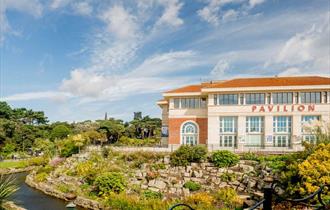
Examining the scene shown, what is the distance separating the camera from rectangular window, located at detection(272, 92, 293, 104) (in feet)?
87.4

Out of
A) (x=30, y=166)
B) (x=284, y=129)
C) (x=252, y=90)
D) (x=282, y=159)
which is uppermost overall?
(x=252, y=90)

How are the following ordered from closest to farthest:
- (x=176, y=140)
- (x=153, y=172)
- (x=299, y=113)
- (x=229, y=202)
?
(x=229, y=202), (x=153, y=172), (x=299, y=113), (x=176, y=140)

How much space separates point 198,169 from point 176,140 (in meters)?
9.30

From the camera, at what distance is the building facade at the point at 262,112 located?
26078mm

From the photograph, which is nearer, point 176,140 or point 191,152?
point 191,152

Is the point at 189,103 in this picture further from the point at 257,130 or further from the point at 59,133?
the point at 59,133

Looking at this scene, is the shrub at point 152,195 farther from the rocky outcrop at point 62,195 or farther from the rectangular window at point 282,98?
the rectangular window at point 282,98

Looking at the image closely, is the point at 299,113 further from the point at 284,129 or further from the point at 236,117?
Result: the point at 236,117

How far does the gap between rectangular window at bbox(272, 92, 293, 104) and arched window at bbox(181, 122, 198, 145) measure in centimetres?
739

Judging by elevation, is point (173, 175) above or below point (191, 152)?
below

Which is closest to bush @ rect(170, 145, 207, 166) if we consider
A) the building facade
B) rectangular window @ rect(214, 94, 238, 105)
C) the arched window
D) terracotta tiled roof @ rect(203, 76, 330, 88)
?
the building facade

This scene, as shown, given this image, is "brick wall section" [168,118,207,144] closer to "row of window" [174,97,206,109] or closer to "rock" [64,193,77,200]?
"row of window" [174,97,206,109]

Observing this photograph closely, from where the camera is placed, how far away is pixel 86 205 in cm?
1593

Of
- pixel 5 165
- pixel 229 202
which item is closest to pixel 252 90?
pixel 229 202
